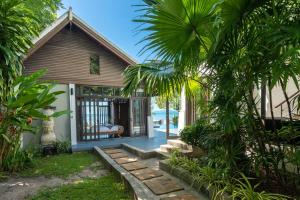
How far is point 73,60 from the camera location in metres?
10.3

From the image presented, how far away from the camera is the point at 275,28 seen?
191 centimetres

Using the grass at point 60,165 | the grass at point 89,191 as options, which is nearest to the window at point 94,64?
the grass at point 60,165

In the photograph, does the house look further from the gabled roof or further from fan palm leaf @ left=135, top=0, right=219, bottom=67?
fan palm leaf @ left=135, top=0, right=219, bottom=67

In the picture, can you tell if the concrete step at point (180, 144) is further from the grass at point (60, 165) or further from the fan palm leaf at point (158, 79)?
the grass at point (60, 165)

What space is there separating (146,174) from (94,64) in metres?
7.48

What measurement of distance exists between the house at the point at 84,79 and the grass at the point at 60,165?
164cm

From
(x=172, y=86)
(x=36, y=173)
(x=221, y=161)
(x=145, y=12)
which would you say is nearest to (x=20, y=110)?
(x=36, y=173)

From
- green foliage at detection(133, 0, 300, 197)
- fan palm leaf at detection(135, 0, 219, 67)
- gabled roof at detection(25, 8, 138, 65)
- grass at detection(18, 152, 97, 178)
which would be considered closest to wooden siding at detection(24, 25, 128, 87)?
gabled roof at detection(25, 8, 138, 65)

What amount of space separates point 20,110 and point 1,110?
536mm

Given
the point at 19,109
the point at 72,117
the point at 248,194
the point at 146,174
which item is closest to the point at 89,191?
the point at 146,174

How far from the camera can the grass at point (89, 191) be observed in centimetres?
445

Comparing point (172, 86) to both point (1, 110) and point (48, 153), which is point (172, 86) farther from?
point (48, 153)

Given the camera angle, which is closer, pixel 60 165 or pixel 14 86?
pixel 14 86

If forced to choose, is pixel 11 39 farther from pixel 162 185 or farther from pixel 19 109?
pixel 162 185
